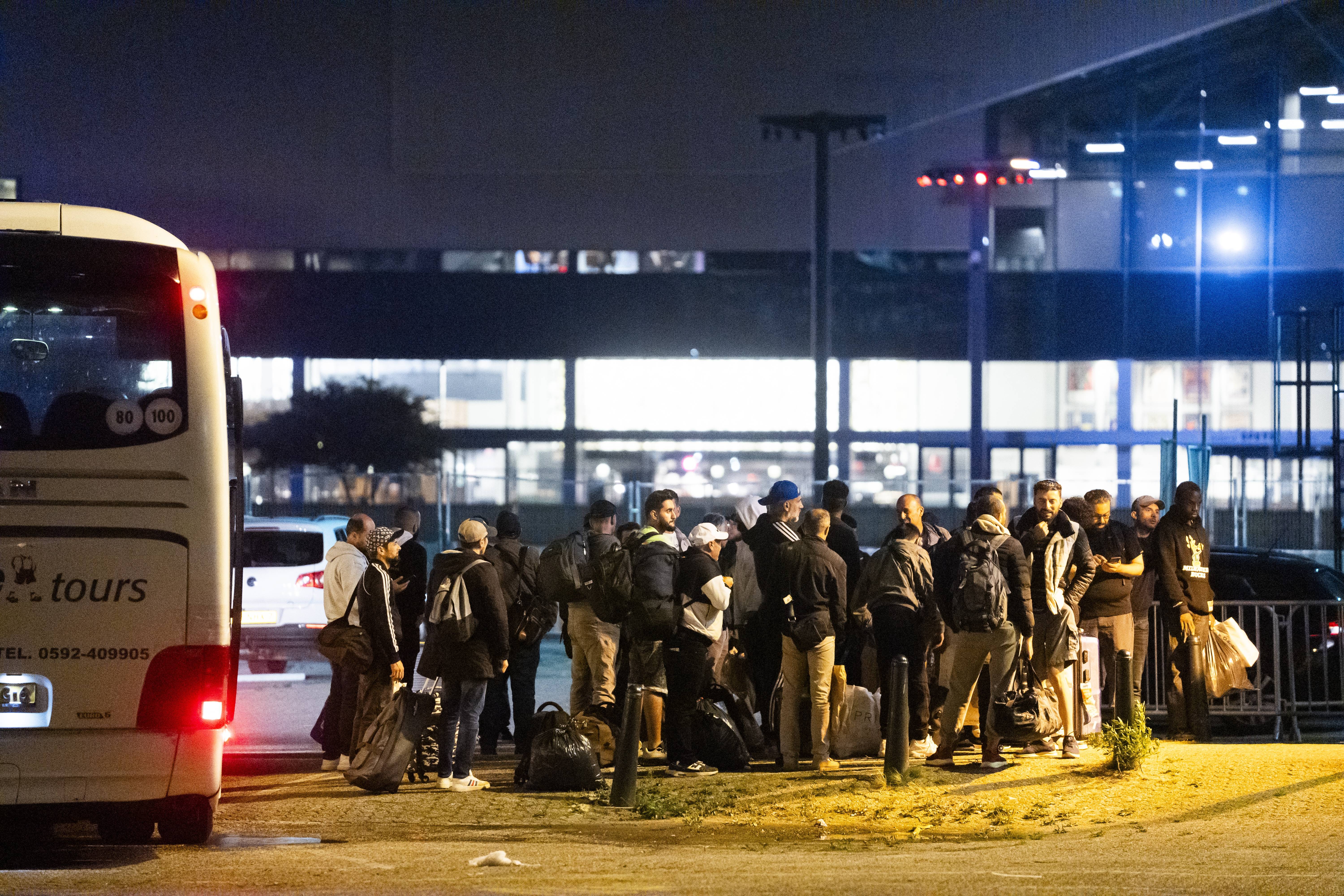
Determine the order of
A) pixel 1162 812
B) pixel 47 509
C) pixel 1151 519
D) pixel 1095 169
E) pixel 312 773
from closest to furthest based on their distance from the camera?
pixel 47 509, pixel 1162 812, pixel 312 773, pixel 1151 519, pixel 1095 169

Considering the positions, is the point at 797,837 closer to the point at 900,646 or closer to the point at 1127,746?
the point at 900,646

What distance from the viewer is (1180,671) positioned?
37.9 ft

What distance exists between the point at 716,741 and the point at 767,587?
1139 mm

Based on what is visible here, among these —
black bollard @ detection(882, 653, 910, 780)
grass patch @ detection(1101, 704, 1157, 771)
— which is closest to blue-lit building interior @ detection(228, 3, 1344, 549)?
grass patch @ detection(1101, 704, 1157, 771)

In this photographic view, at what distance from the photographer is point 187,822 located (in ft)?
27.3

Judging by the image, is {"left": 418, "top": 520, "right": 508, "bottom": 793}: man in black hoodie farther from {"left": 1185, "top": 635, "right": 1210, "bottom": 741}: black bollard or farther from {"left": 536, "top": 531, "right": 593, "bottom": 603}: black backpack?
{"left": 1185, "top": 635, "right": 1210, "bottom": 741}: black bollard

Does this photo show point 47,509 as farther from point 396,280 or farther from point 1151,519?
point 396,280

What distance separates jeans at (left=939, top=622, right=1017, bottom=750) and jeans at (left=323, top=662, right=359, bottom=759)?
→ 3.90 m

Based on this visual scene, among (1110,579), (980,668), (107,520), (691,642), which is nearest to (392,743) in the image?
(691,642)

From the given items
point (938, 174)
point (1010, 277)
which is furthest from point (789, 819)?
point (1010, 277)

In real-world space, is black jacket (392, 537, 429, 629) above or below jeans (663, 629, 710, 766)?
above

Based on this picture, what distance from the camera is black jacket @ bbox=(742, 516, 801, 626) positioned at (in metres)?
10.6

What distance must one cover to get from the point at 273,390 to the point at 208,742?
3459 centimetres

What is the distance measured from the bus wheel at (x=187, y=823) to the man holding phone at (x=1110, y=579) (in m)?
6.17
